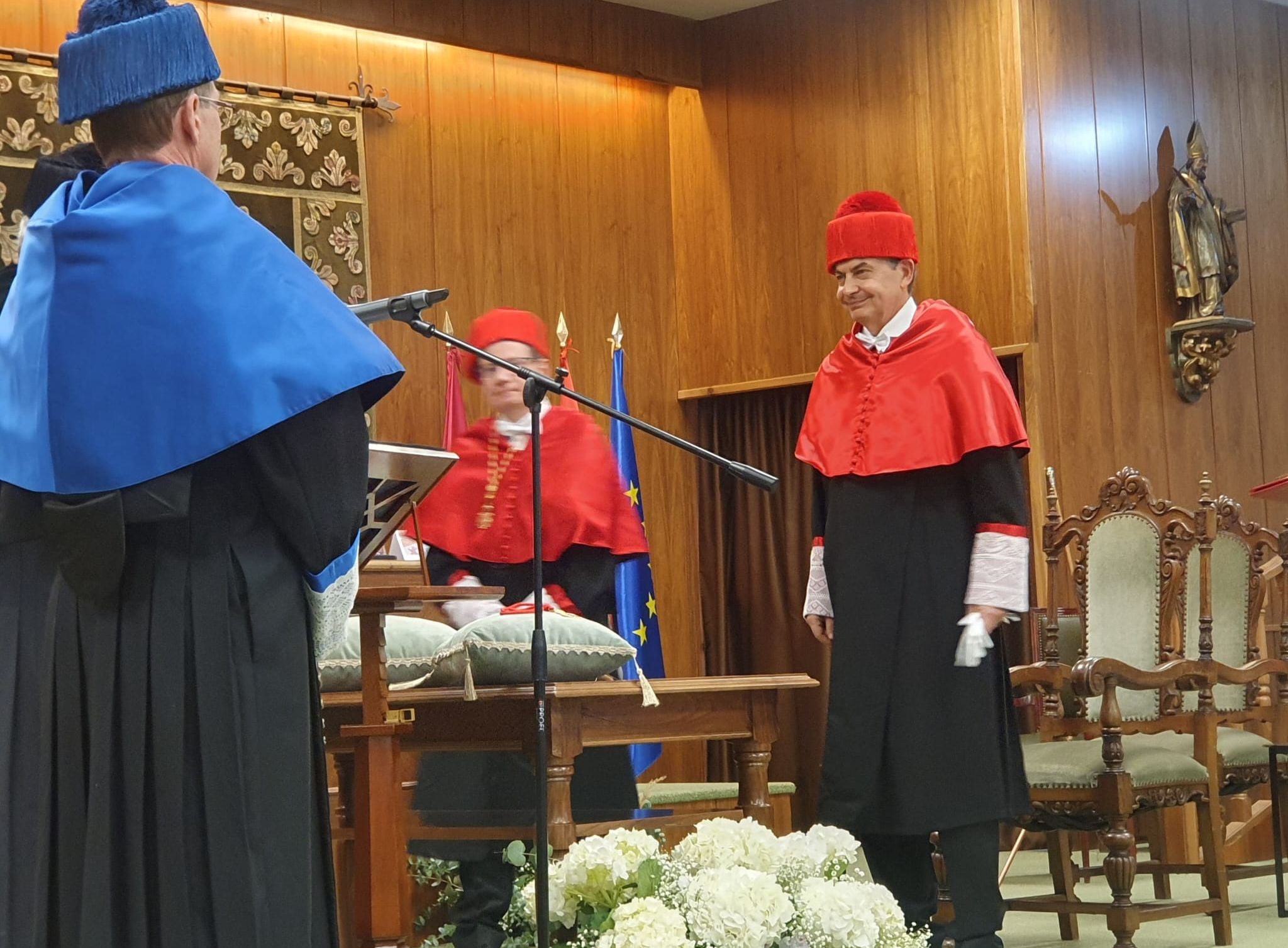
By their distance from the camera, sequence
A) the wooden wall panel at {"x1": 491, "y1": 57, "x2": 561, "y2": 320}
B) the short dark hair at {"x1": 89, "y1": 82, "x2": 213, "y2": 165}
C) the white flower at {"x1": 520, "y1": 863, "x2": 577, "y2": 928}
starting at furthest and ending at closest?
the wooden wall panel at {"x1": 491, "y1": 57, "x2": 561, "y2": 320}, the white flower at {"x1": 520, "y1": 863, "x2": 577, "y2": 928}, the short dark hair at {"x1": 89, "y1": 82, "x2": 213, "y2": 165}

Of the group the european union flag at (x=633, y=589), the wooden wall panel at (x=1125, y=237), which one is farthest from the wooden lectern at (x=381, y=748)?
the wooden wall panel at (x=1125, y=237)

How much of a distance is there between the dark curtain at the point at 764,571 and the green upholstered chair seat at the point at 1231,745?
277 cm

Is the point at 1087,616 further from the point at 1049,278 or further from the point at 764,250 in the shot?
the point at 764,250

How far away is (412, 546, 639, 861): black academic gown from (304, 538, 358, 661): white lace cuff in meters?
1.59

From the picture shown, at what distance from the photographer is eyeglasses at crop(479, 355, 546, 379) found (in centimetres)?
474

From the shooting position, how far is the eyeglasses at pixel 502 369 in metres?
4.74

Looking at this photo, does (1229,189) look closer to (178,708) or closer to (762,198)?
(762,198)

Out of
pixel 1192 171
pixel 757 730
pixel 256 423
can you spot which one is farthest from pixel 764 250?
pixel 256 423

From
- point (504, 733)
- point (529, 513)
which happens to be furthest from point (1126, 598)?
point (504, 733)

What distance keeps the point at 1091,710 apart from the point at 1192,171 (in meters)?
3.84

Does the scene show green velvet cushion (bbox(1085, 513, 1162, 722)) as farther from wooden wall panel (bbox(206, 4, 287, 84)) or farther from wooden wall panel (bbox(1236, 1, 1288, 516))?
wooden wall panel (bbox(206, 4, 287, 84))

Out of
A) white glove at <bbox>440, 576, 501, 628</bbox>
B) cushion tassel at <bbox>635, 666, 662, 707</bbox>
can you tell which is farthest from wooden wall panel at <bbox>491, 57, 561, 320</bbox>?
cushion tassel at <bbox>635, 666, 662, 707</bbox>

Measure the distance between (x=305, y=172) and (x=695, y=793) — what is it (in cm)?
299

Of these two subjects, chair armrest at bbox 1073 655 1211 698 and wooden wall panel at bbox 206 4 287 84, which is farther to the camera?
wooden wall panel at bbox 206 4 287 84
